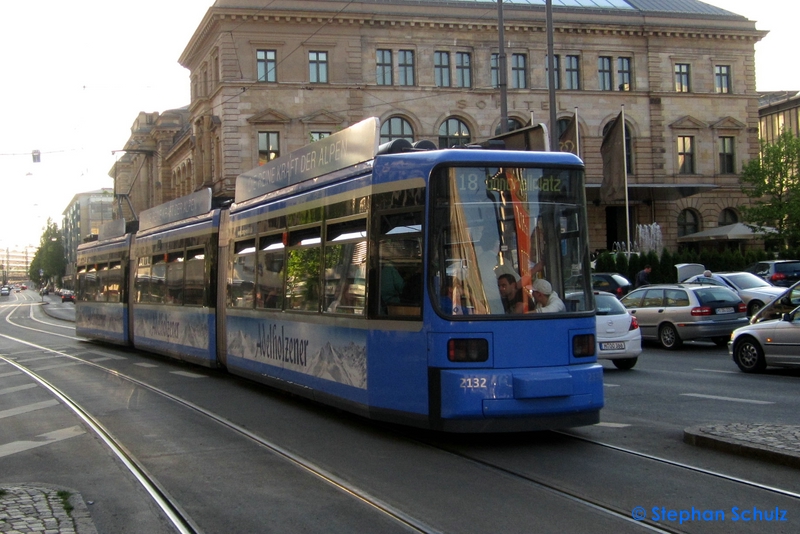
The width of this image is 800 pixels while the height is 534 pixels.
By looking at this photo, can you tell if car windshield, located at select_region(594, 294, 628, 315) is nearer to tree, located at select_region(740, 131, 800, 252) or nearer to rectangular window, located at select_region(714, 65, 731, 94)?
tree, located at select_region(740, 131, 800, 252)

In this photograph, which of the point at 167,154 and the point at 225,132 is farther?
the point at 167,154

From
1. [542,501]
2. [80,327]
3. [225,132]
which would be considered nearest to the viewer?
[542,501]

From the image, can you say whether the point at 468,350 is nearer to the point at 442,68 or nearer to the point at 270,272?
the point at 270,272

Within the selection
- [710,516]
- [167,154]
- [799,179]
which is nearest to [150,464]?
[710,516]

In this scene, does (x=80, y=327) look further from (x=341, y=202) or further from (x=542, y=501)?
(x=542, y=501)

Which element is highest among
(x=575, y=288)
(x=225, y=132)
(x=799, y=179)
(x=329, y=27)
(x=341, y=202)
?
(x=329, y=27)

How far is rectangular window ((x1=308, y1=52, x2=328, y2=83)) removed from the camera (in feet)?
172

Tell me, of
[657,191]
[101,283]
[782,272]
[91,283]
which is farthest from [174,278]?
[657,191]

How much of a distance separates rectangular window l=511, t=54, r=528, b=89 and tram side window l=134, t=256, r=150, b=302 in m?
38.5

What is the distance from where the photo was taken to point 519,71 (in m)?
55.8

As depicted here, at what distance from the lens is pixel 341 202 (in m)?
9.95

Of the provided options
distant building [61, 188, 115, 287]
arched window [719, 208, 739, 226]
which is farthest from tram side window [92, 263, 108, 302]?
distant building [61, 188, 115, 287]

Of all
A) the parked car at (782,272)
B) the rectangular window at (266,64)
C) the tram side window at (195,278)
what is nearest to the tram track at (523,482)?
the tram side window at (195,278)

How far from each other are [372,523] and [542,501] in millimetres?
1284
